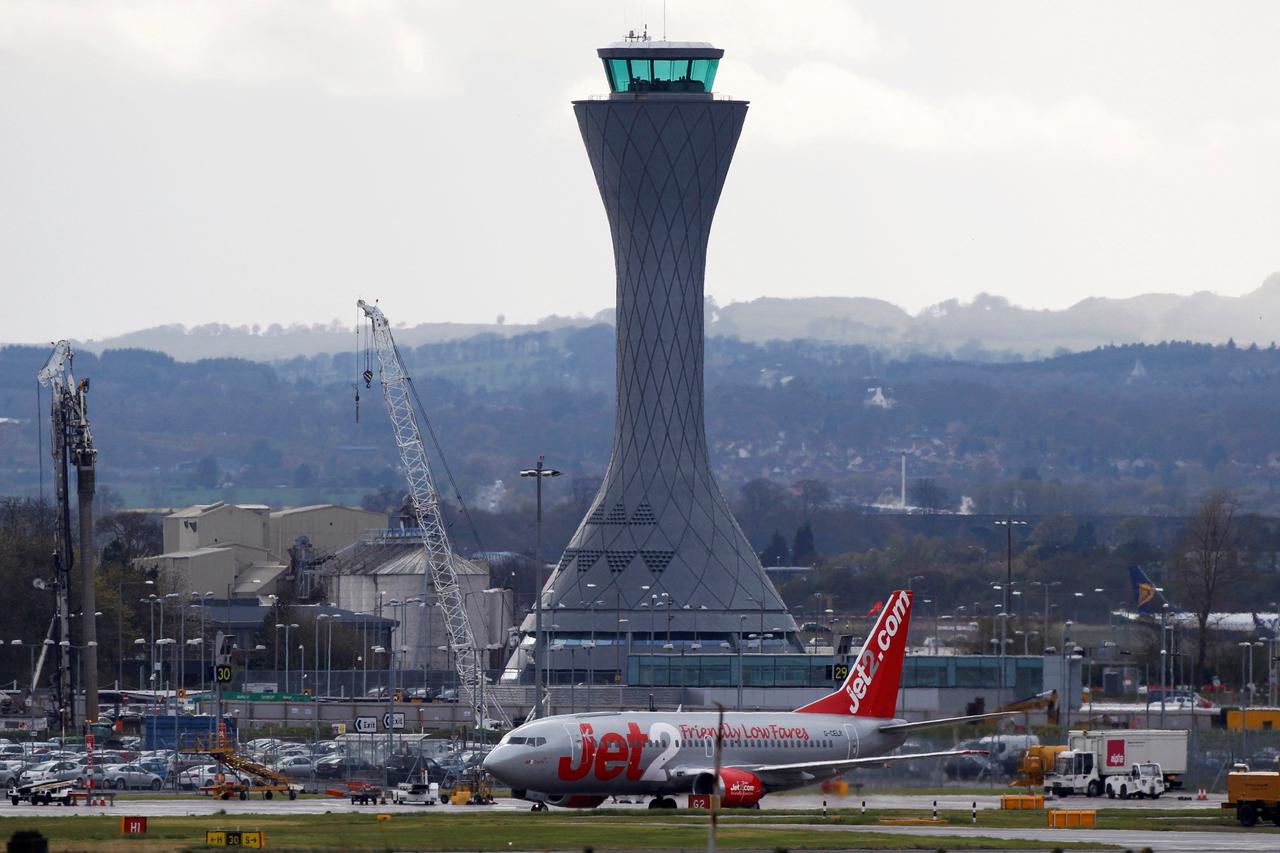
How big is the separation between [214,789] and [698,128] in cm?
9770

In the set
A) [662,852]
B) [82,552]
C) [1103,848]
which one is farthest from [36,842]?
[82,552]

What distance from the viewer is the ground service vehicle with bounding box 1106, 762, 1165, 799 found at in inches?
3750

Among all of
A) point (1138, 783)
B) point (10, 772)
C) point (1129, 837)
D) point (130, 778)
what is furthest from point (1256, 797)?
point (10, 772)

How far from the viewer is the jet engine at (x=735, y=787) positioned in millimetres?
80438

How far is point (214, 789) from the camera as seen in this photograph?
94.8 meters

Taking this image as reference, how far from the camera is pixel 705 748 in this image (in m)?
81.6

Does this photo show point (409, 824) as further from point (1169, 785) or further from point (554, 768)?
point (1169, 785)

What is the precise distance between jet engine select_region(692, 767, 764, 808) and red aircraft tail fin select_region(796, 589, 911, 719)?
7.01 meters

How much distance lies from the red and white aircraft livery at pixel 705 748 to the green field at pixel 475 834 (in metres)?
3.43

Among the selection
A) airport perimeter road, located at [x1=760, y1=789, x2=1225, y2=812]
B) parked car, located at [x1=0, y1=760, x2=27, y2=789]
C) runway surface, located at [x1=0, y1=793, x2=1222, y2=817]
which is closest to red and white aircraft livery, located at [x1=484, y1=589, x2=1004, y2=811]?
runway surface, located at [x1=0, y1=793, x2=1222, y2=817]

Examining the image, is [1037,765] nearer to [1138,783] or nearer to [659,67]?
[1138,783]

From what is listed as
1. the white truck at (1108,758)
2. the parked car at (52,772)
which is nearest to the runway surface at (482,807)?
the white truck at (1108,758)

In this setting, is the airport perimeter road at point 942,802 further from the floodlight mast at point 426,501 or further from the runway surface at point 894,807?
the floodlight mast at point 426,501

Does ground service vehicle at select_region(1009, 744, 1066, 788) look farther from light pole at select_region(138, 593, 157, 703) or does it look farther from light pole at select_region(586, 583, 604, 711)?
light pole at select_region(138, 593, 157, 703)
